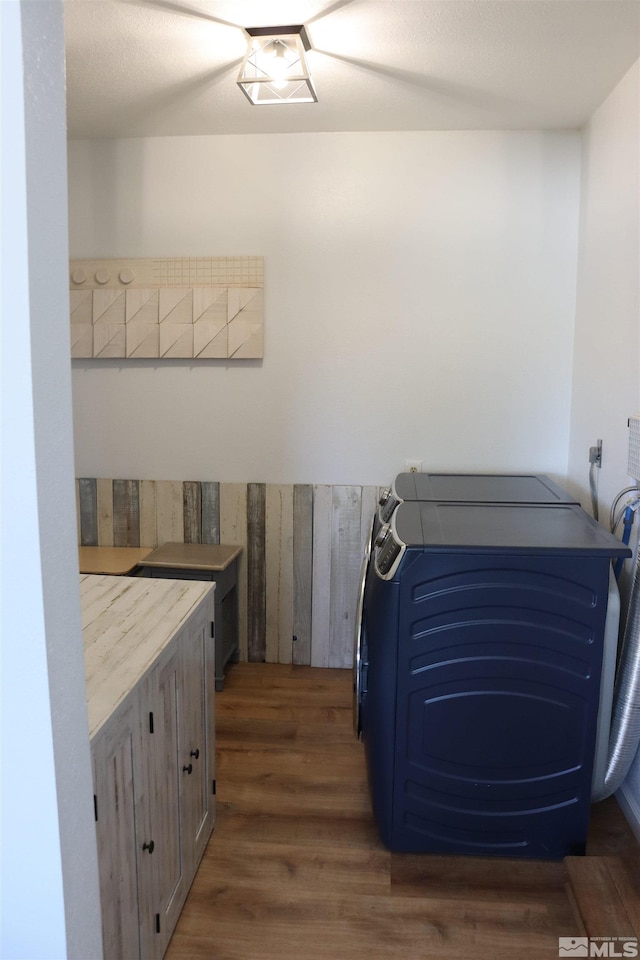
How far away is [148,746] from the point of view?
1651 mm

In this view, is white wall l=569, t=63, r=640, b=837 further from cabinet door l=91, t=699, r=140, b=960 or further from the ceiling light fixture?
cabinet door l=91, t=699, r=140, b=960

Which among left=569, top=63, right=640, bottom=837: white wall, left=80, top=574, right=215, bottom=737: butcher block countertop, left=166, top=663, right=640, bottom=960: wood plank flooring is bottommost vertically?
left=166, top=663, right=640, bottom=960: wood plank flooring

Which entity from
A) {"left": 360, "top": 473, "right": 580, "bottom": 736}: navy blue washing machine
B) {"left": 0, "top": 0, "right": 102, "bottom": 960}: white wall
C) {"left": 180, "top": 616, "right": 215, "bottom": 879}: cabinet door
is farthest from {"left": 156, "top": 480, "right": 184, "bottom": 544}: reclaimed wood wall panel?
{"left": 0, "top": 0, "right": 102, "bottom": 960}: white wall

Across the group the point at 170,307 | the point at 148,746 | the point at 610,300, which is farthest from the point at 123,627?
the point at 610,300

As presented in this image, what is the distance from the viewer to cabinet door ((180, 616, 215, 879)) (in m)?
1.94

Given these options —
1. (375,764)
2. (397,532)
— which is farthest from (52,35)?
(375,764)

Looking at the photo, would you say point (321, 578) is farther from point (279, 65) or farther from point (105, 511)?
point (279, 65)

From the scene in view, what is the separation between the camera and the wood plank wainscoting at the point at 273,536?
3.48 metres

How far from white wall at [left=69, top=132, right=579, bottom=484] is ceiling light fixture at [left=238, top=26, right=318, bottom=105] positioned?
0.78 metres

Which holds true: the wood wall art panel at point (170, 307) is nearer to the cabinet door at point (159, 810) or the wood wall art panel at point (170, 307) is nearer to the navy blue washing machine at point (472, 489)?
the navy blue washing machine at point (472, 489)

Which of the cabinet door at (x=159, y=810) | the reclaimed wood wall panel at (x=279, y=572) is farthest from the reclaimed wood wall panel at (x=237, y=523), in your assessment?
the cabinet door at (x=159, y=810)

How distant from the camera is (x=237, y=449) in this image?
138 inches

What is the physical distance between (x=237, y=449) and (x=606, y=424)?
165 centimetres

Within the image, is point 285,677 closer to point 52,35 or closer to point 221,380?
point 221,380
